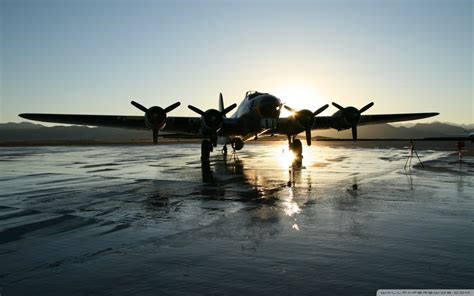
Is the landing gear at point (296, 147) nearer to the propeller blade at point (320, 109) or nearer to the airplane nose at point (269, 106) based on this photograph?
the propeller blade at point (320, 109)

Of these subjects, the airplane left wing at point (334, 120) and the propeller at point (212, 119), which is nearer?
the propeller at point (212, 119)

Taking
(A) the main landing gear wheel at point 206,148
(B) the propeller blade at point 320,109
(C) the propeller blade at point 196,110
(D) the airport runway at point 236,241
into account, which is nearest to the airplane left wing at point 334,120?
(B) the propeller blade at point 320,109

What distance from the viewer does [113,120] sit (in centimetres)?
2653

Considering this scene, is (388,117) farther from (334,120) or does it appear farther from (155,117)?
(155,117)

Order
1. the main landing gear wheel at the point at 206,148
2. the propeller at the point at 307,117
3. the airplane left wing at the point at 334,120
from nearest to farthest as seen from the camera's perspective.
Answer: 1. the propeller at the point at 307,117
2. the main landing gear wheel at the point at 206,148
3. the airplane left wing at the point at 334,120

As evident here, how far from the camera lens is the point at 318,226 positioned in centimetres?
728

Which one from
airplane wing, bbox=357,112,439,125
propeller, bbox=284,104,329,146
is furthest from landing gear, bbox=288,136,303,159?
airplane wing, bbox=357,112,439,125

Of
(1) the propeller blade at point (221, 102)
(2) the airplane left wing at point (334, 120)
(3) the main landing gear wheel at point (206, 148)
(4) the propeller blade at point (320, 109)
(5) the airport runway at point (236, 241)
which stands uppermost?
(1) the propeller blade at point (221, 102)

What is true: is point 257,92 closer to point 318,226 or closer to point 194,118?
point 194,118

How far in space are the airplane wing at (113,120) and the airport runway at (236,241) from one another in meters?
14.5

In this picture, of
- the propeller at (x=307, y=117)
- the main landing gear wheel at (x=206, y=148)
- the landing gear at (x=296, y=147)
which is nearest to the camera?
the propeller at (x=307, y=117)

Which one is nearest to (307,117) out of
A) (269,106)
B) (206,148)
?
(269,106)

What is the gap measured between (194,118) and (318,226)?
1987 centimetres

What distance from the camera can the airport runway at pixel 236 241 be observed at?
15.0 feet
